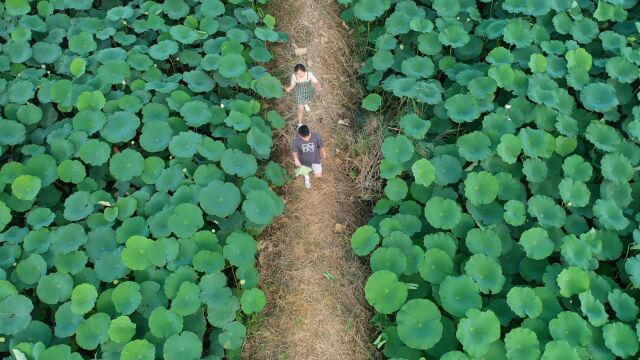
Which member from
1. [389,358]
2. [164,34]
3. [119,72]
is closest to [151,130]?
[119,72]

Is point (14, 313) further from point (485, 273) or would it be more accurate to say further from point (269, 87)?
point (485, 273)

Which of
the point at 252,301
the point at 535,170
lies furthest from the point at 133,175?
the point at 535,170

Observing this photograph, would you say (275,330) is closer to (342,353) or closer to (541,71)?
(342,353)

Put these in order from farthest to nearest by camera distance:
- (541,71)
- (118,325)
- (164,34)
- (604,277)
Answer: (164,34) → (541,71) → (604,277) → (118,325)

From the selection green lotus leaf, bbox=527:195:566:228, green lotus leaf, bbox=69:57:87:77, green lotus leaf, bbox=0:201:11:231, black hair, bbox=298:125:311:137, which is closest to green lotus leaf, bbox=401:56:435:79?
black hair, bbox=298:125:311:137

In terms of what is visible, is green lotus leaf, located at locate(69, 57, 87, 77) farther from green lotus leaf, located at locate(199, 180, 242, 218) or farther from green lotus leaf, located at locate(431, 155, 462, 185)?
green lotus leaf, located at locate(431, 155, 462, 185)

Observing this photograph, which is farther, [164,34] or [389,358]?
[164,34]

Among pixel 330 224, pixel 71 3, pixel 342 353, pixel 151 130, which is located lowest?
pixel 342 353
